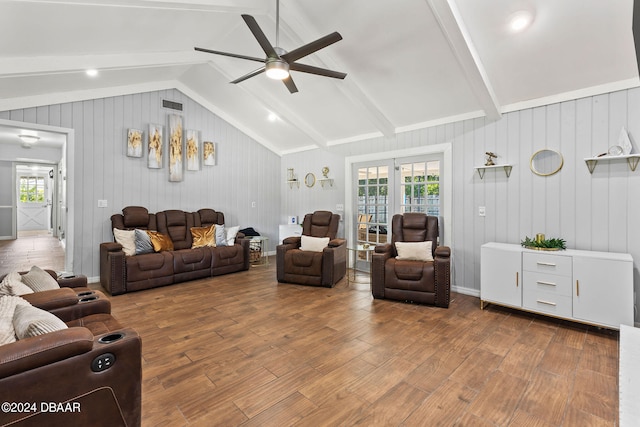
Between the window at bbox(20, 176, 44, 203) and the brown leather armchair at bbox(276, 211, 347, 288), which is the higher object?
the window at bbox(20, 176, 44, 203)

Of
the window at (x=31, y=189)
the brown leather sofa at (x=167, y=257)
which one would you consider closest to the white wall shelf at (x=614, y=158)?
the brown leather sofa at (x=167, y=257)

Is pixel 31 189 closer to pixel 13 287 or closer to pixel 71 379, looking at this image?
pixel 13 287

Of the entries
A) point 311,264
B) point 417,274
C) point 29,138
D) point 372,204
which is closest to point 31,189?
point 29,138

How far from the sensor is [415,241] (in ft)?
13.8

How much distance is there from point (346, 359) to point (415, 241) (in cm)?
227

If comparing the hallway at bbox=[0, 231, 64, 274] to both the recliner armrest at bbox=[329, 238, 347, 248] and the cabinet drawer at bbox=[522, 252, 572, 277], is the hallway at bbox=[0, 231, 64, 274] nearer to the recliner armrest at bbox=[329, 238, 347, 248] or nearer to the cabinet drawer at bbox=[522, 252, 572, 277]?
the recliner armrest at bbox=[329, 238, 347, 248]

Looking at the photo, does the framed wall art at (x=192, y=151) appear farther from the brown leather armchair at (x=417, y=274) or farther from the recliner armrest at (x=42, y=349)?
the recliner armrest at (x=42, y=349)

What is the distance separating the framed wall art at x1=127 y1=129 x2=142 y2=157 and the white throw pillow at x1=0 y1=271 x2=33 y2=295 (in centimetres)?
330

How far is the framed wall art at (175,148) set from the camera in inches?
209

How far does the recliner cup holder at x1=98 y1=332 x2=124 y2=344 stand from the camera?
134cm

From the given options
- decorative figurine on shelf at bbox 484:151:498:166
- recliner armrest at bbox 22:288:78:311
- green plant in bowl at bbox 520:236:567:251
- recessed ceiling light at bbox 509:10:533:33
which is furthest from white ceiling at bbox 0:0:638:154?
recliner armrest at bbox 22:288:78:311

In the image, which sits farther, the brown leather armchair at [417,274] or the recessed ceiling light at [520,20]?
the brown leather armchair at [417,274]

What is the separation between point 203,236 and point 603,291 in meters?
5.17

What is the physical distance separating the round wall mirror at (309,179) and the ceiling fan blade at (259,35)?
3.65 meters
